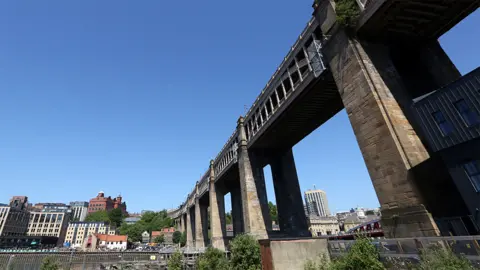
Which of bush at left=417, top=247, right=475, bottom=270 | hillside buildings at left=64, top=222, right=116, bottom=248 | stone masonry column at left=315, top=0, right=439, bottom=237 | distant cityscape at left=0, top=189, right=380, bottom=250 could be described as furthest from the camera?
hillside buildings at left=64, top=222, right=116, bottom=248

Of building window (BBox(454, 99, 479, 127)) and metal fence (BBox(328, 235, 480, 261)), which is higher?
building window (BBox(454, 99, 479, 127))

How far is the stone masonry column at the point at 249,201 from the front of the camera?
28.1 metres

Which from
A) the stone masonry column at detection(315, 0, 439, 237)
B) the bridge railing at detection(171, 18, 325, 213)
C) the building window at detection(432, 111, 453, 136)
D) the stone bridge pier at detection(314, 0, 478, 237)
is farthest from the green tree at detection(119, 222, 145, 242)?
the building window at detection(432, 111, 453, 136)

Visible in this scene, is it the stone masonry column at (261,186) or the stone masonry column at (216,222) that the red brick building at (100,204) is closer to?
the stone masonry column at (216,222)

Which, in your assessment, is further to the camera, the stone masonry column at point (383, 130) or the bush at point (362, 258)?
the stone masonry column at point (383, 130)

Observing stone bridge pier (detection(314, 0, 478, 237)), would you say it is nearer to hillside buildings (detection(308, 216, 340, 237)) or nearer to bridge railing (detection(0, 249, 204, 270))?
bridge railing (detection(0, 249, 204, 270))

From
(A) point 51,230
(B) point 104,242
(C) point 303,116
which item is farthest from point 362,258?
(A) point 51,230

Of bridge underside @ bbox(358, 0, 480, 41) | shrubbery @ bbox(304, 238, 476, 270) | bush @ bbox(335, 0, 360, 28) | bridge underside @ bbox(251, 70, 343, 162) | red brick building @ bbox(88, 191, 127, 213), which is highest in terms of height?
red brick building @ bbox(88, 191, 127, 213)

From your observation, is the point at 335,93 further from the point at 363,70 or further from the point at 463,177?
the point at 463,177

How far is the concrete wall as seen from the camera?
553 inches

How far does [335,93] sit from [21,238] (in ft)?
462

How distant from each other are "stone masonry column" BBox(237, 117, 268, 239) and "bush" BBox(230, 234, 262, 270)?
7092 mm

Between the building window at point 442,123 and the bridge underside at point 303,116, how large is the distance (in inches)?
306

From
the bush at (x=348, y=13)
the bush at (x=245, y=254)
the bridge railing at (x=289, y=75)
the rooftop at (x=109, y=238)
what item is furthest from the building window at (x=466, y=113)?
the rooftop at (x=109, y=238)
